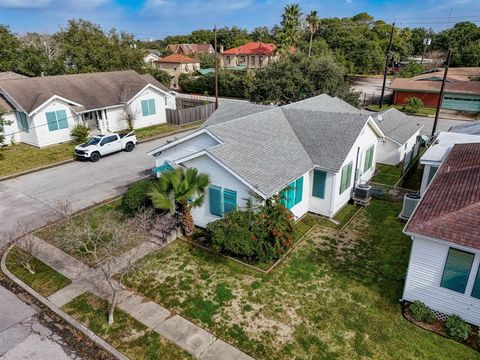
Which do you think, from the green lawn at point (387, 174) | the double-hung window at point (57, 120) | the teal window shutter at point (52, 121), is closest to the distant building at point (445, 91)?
the green lawn at point (387, 174)

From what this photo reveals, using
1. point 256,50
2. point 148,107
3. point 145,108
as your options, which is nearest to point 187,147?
point 145,108

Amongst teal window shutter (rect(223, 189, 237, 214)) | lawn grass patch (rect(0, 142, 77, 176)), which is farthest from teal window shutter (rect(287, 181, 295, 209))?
lawn grass patch (rect(0, 142, 77, 176))

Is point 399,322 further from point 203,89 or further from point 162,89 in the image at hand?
point 203,89

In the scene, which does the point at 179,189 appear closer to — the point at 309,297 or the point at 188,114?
the point at 309,297

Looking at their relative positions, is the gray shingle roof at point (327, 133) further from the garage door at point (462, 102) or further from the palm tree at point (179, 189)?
the garage door at point (462, 102)

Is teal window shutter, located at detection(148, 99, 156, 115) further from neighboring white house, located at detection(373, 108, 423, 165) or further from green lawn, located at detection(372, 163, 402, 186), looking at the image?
green lawn, located at detection(372, 163, 402, 186)

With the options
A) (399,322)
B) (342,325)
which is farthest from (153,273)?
(399,322)
